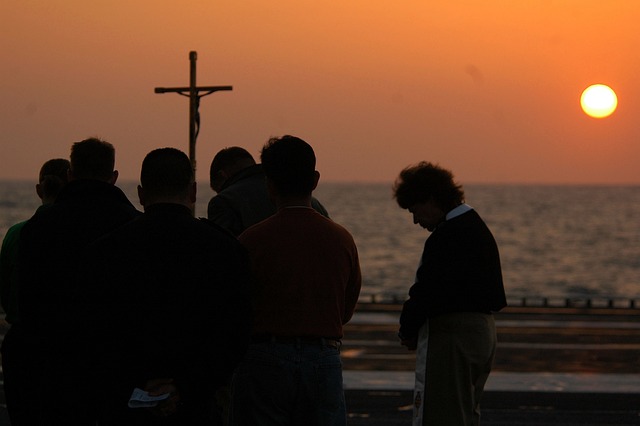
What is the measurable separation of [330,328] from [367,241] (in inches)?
3766

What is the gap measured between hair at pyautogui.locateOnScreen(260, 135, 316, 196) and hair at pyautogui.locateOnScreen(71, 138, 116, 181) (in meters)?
1.04

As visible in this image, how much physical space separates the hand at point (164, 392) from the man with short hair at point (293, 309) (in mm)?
630

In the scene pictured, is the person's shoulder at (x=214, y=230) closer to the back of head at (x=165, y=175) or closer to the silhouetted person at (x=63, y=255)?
the back of head at (x=165, y=175)

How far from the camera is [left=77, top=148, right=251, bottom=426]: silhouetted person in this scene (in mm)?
4754

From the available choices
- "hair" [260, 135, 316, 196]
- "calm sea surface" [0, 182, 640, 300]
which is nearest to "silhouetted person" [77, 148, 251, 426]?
"hair" [260, 135, 316, 196]

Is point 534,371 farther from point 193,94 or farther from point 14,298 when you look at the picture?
point 14,298

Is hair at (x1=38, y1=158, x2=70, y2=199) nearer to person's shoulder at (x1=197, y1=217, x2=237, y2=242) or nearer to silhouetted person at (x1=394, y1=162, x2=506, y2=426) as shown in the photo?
silhouetted person at (x1=394, y1=162, x2=506, y2=426)

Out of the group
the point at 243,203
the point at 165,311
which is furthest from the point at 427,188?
the point at 165,311

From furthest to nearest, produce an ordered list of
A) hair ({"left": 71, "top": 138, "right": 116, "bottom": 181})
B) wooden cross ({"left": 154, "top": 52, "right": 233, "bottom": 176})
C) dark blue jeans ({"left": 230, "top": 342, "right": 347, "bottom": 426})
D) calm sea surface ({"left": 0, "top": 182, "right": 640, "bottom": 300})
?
calm sea surface ({"left": 0, "top": 182, "right": 640, "bottom": 300}), wooden cross ({"left": 154, "top": 52, "right": 233, "bottom": 176}), hair ({"left": 71, "top": 138, "right": 116, "bottom": 181}), dark blue jeans ({"left": 230, "top": 342, "right": 347, "bottom": 426})

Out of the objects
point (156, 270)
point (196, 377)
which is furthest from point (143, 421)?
point (156, 270)

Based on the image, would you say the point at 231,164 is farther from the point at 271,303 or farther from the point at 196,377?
the point at 196,377

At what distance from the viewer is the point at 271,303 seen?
5.40 meters

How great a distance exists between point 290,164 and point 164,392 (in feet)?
4.26

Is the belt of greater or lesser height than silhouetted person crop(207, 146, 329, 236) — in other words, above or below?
below
